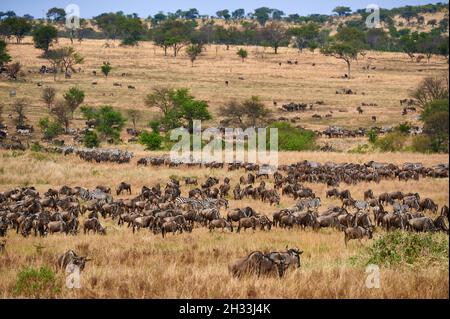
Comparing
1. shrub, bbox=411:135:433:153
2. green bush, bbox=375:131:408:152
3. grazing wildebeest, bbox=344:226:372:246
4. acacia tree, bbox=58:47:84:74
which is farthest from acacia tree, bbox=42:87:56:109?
grazing wildebeest, bbox=344:226:372:246

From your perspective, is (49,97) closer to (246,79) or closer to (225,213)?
(246,79)

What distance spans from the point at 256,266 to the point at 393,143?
4476cm

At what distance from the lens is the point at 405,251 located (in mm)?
11523

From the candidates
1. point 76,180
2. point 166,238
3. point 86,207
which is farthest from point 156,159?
point 166,238

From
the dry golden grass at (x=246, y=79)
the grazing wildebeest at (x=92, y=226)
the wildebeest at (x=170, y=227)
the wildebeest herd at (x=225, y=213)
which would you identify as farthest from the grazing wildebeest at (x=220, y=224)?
the dry golden grass at (x=246, y=79)

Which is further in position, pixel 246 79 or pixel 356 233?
pixel 246 79

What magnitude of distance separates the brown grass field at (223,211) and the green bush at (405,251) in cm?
42

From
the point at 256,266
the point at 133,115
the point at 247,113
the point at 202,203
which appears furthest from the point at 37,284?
the point at 133,115

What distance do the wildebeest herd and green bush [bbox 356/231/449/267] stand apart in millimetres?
1629

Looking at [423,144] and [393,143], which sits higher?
[423,144]

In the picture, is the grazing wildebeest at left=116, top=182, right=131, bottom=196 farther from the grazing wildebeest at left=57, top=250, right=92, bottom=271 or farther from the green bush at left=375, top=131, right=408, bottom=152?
the green bush at left=375, top=131, right=408, bottom=152

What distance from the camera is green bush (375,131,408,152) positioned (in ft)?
170

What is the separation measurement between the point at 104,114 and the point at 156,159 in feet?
84.9
